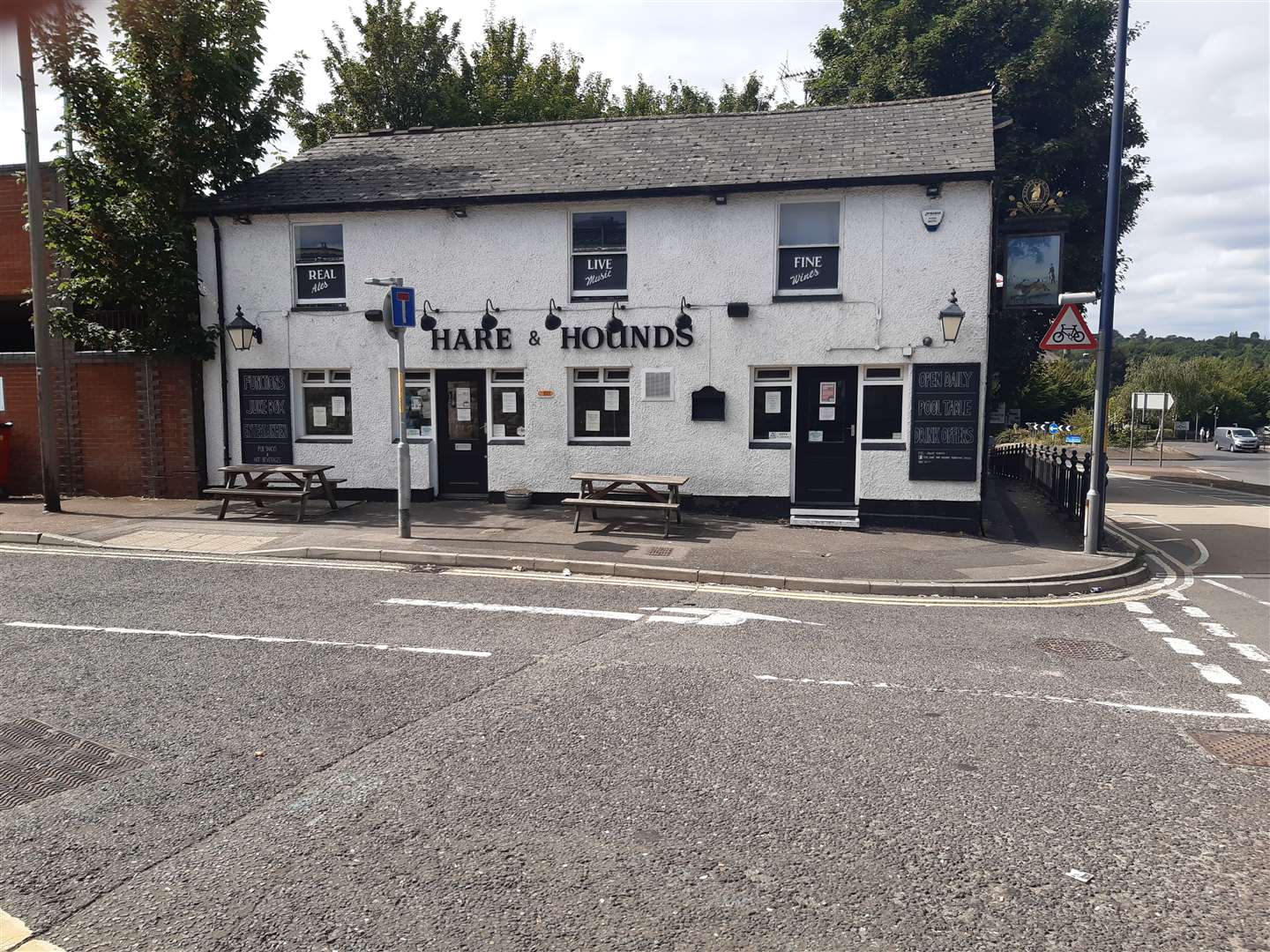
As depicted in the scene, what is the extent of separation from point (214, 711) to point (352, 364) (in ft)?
33.3

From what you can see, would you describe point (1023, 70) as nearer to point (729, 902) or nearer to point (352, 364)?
point (352, 364)

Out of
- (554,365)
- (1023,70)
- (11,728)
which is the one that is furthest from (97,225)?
(1023,70)

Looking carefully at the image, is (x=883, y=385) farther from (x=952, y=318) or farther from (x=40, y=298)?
(x=40, y=298)

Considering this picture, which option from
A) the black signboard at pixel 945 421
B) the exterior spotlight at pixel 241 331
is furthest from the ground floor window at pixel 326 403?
the black signboard at pixel 945 421

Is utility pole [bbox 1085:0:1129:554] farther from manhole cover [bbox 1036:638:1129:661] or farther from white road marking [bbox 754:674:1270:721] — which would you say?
white road marking [bbox 754:674:1270:721]

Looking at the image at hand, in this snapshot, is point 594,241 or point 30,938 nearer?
point 30,938

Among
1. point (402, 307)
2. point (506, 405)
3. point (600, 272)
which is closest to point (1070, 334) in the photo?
point (600, 272)

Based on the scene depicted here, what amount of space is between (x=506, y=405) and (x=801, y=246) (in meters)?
5.67

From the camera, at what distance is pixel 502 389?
14.6m

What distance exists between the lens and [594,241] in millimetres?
14109

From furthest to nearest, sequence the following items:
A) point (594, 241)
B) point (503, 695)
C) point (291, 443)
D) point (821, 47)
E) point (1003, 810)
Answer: point (821, 47) < point (291, 443) < point (594, 241) < point (503, 695) < point (1003, 810)

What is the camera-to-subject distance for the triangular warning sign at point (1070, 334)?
36.7ft

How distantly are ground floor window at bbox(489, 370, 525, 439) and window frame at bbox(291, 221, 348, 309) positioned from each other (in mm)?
3089

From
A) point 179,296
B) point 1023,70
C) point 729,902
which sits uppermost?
point 1023,70
